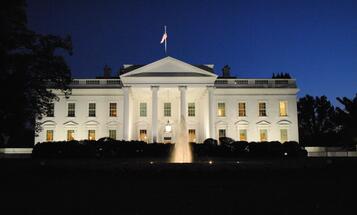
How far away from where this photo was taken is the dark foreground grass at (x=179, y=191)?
8312mm

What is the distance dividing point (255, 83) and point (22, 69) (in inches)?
1380

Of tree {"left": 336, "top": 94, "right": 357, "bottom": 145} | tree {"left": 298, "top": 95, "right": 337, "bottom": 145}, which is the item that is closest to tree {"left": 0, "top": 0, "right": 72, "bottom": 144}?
tree {"left": 336, "top": 94, "right": 357, "bottom": 145}

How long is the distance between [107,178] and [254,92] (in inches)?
1468

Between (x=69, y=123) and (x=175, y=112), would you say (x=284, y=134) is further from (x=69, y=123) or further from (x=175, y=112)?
(x=69, y=123)

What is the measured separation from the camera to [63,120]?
47.2m

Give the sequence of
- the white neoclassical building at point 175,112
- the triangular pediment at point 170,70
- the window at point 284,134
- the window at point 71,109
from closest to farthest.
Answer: the triangular pediment at point 170,70
the white neoclassical building at point 175,112
the window at point 71,109
the window at point 284,134

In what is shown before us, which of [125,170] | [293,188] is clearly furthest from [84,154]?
[293,188]

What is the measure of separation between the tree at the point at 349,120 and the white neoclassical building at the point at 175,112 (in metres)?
6.70

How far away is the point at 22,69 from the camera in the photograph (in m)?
19.0

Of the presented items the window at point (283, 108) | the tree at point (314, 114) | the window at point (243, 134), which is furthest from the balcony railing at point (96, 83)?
the tree at point (314, 114)

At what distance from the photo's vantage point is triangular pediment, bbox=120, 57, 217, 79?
44.3 metres

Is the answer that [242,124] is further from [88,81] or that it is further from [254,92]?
[88,81]

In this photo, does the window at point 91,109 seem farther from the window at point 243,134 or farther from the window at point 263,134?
the window at point 263,134

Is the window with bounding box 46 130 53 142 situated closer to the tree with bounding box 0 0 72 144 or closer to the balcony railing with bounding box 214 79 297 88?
the balcony railing with bounding box 214 79 297 88
